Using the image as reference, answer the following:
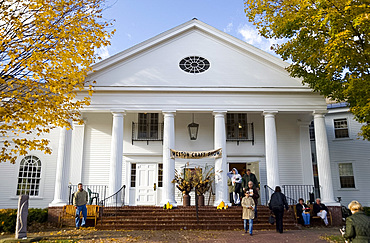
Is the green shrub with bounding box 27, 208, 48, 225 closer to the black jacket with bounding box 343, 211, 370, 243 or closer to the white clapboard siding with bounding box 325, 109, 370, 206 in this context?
the black jacket with bounding box 343, 211, 370, 243

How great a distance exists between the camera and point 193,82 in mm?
15039

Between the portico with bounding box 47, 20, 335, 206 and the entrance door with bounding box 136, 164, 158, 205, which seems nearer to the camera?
the portico with bounding box 47, 20, 335, 206

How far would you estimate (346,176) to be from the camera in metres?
18.7

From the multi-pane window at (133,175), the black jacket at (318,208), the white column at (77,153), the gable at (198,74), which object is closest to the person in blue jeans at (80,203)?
the white column at (77,153)

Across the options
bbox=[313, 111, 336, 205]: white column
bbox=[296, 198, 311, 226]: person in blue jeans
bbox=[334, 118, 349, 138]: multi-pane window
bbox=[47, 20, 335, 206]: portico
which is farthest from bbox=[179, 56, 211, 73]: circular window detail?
bbox=[334, 118, 349, 138]: multi-pane window

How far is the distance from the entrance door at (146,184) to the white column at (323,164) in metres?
7.87

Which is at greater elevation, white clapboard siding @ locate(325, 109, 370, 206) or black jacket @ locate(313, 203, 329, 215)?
white clapboard siding @ locate(325, 109, 370, 206)

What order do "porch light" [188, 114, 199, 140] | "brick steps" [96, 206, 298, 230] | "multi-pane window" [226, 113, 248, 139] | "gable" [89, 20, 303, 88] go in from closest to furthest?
"brick steps" [96, 206, 298, 230] < "gable" [89, 20, 303, 88] < "porch light" [188, 114, 199, 140] < "multi-pane window" [226, 113, 248, 139]

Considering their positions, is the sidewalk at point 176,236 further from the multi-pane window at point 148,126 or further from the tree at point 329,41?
the multi-pane window at point 148,126

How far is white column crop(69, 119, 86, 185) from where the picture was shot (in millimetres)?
16078

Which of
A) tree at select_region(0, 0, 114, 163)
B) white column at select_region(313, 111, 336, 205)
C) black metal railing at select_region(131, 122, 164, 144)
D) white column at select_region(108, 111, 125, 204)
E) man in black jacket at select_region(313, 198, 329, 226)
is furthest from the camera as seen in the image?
black metal railing at select_region(131, 122, 164, 144)

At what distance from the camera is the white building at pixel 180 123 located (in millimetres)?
14430

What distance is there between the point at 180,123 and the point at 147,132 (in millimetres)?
1807

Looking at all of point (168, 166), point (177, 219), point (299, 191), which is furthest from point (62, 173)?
point (299, 191)
